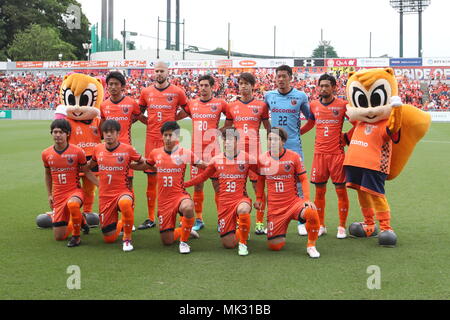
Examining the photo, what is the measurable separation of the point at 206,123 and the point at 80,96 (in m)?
1.89

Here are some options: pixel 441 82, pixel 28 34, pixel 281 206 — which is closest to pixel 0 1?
pixel 28 34

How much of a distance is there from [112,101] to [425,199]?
17.9 ft

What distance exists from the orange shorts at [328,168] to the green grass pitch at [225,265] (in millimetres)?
716

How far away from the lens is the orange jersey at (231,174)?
5.63 metres

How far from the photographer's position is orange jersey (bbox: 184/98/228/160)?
22.2 ft

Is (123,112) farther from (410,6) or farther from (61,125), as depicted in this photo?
(410,6)

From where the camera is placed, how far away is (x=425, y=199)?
27.1 feet

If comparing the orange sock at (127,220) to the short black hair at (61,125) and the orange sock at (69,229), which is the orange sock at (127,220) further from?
the short black hair at (61,125)

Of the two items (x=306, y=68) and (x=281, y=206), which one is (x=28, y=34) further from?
(x=281, y=206)

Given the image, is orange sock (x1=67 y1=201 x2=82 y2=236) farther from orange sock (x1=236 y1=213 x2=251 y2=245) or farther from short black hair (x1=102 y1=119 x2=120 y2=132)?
orange sock (x1=236 y1=213 x2=251 y2=245)

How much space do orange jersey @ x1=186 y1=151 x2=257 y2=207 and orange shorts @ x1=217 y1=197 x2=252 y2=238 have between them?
6cm

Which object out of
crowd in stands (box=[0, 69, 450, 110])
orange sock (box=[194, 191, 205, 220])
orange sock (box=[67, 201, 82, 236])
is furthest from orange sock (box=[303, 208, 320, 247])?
crowd in stands (box=[0, 69, 450, 110])

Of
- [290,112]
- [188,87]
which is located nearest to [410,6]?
[188,87]

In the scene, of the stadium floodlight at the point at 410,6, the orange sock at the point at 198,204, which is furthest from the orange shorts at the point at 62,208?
the stadium floodlight at the point at 410,6
